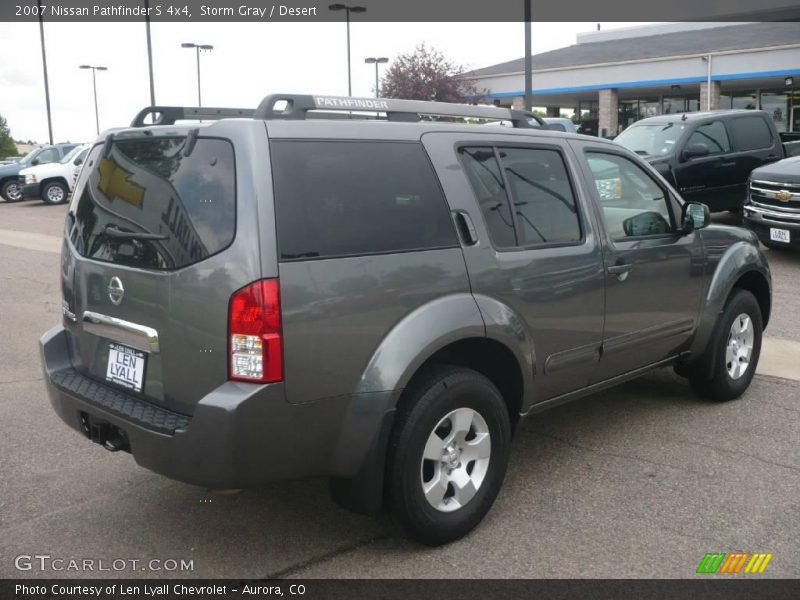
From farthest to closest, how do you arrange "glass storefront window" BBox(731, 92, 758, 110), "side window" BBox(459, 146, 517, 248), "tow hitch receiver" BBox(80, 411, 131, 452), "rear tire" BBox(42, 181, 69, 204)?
"glass storefront window" BBox(731, 92, 758, 110) < "rear tire" BBox(42, 181, 69, 204) < "side window" BBox(459, 146, 517, 248) < "tow hitch receiver" BBox(80, 411, 131, 452)

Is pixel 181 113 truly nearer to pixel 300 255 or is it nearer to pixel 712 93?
pixel 300 255

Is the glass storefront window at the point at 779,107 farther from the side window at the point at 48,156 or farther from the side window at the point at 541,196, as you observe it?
the side window at the point at 541,196

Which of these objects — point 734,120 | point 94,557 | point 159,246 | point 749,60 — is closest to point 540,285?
point 159,246

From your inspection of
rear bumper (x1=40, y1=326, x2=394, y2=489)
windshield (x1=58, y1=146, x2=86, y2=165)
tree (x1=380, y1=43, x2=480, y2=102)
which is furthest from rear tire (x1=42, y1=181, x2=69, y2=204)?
rear bumper (x1=40, y1=326, x2=394, y2=489)

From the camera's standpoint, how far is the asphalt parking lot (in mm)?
3545

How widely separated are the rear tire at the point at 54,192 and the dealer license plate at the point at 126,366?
933 inches

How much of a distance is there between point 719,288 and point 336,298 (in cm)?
300

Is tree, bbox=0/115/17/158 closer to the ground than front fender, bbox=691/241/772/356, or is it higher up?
higher up

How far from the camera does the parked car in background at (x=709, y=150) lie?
42.2 feet

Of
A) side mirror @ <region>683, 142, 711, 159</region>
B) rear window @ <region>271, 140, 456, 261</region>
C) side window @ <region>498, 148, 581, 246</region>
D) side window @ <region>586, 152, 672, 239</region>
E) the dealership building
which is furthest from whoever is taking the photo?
the dealership building

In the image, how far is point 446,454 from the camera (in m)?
3.67

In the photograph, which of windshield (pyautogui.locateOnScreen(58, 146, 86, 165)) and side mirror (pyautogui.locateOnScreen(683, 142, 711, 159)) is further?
windshield (pyautogui.locateOnScreen(58, 146, 86, 165))

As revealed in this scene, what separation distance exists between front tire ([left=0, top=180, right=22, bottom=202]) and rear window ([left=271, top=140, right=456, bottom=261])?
88.3 ft

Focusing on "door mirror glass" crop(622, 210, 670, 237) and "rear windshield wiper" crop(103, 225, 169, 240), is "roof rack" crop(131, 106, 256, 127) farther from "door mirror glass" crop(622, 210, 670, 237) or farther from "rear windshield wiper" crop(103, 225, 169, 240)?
"door mirror glass" crop(622, 210, 670, 237)
